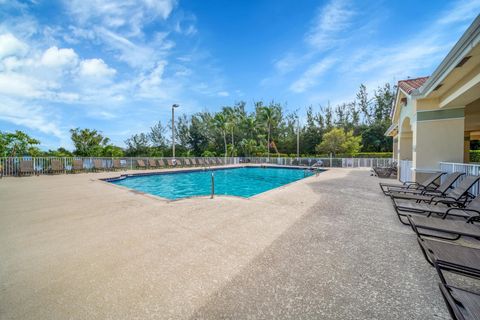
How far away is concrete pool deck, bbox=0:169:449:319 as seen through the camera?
1.57 m

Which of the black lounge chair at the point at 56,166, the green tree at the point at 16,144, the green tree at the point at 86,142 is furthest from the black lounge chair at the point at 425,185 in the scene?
the green tree at the point at 86,142

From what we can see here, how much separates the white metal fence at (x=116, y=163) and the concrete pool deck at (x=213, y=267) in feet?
30.9

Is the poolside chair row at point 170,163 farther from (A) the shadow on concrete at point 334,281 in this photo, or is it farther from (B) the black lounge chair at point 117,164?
(A) the shadow on concrete at point 334,281

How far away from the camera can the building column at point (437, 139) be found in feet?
18.6

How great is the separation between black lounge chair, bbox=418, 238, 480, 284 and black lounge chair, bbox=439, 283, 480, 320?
10cm

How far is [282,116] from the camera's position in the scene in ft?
113

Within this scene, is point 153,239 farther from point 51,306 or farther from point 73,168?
point 73,168

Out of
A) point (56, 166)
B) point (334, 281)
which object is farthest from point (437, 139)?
point (56, 166)

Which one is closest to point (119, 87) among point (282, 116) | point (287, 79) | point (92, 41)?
point (92, 41)

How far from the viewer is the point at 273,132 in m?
32.0

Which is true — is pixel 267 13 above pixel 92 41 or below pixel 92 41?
above

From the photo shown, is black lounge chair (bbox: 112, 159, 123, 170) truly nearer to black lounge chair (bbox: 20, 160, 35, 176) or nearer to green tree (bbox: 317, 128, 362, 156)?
black lounge chair (bbox: 20, 160, 35, 176)

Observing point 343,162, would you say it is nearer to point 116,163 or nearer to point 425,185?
point 425,185

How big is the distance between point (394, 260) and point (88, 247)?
391 cm
